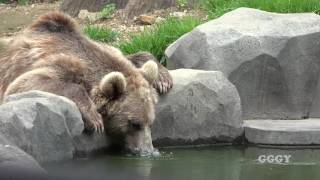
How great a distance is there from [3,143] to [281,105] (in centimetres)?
372

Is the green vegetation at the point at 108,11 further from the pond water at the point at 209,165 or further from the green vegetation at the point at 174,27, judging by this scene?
the pond water at the point at 209,165

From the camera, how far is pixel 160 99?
22.1ft

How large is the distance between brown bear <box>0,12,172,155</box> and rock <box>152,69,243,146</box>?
0.16 m

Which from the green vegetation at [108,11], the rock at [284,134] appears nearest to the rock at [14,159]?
the rock at [284,134]

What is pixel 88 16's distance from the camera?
11742mm

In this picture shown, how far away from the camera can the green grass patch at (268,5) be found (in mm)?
9500

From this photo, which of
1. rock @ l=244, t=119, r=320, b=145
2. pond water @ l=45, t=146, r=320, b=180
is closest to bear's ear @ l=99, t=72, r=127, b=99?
pond water @ l=45, t=146, r=320, b=180

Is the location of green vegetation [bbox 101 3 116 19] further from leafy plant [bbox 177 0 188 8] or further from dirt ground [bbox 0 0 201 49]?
leafy plant [bbox 177 0 188 8]

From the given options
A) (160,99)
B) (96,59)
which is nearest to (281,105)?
(160,99)

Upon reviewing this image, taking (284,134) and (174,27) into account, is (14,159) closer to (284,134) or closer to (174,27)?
(284,134)

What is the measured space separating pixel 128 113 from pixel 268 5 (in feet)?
13.6

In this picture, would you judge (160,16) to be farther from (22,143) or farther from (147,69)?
(22,143)

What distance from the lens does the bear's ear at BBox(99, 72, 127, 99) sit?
5980mm

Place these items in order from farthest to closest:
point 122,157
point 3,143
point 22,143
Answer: point 122,157 → point 22,143 → point 3,143
